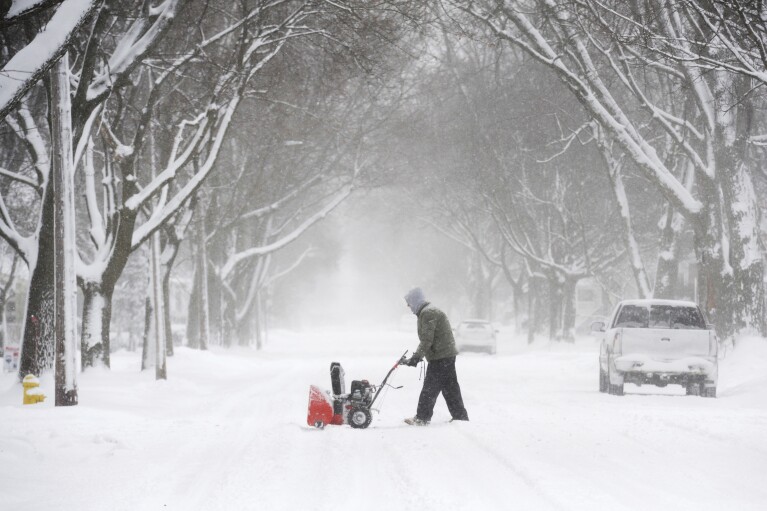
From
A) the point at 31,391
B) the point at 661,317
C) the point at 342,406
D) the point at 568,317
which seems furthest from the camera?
the point at 568,317

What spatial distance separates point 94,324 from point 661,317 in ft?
34.9

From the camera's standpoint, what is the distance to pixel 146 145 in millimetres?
21531

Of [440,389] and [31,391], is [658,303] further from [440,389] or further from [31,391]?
[31,391]

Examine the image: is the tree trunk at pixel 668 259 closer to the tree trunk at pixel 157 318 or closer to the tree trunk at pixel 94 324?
the tree trunk at pixel 157 318

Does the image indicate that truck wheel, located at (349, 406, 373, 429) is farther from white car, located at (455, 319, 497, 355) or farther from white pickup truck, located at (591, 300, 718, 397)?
white car, located at (455, 319, 497, 355)

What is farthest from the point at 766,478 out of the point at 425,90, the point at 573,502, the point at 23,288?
the point at 23,288

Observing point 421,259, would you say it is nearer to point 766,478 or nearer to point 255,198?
point 255,198

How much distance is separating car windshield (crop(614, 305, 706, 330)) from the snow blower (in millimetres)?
7844

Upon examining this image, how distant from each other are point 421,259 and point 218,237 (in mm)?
51538

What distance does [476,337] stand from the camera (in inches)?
1639

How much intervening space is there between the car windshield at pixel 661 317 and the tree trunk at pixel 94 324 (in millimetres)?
9738

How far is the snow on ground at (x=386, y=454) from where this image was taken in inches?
296

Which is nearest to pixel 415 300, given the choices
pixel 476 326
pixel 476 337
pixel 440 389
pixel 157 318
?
pixel 440 389

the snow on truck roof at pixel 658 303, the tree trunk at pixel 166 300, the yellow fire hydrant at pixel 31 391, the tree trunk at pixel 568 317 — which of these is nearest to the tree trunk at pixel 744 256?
the snow on truck roof at pixel 658 303
